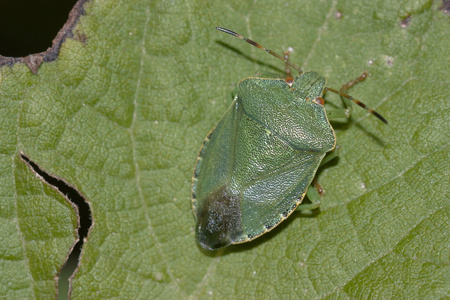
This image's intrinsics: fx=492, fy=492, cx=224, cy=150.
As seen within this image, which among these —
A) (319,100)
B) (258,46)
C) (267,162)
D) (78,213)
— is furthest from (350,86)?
(78,213)

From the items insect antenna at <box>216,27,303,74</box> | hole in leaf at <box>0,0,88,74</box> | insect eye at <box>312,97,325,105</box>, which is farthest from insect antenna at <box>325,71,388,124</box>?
hole in leaf at <box>0,0,88,74</box>

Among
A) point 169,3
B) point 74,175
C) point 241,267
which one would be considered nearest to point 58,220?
point 74,175

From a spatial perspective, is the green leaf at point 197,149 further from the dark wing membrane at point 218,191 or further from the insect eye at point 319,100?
the insect eye at point 319,100

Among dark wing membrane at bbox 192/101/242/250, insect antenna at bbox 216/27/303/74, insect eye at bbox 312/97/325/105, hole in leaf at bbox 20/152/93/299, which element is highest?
insect antenna at bbox 216/27/303/74

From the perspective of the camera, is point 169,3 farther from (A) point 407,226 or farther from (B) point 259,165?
(A) point 407,226

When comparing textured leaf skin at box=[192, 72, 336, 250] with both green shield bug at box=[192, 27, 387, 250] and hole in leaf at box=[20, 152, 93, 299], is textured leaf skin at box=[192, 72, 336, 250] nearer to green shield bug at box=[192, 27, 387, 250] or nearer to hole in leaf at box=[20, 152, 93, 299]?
green shield bug at box=[192, 27, 387, 250]

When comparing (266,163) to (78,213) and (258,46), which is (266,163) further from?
(78,213)

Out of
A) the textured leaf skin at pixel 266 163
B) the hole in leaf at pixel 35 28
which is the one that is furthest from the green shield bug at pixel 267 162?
the hole in leaf at pixel 35 28
